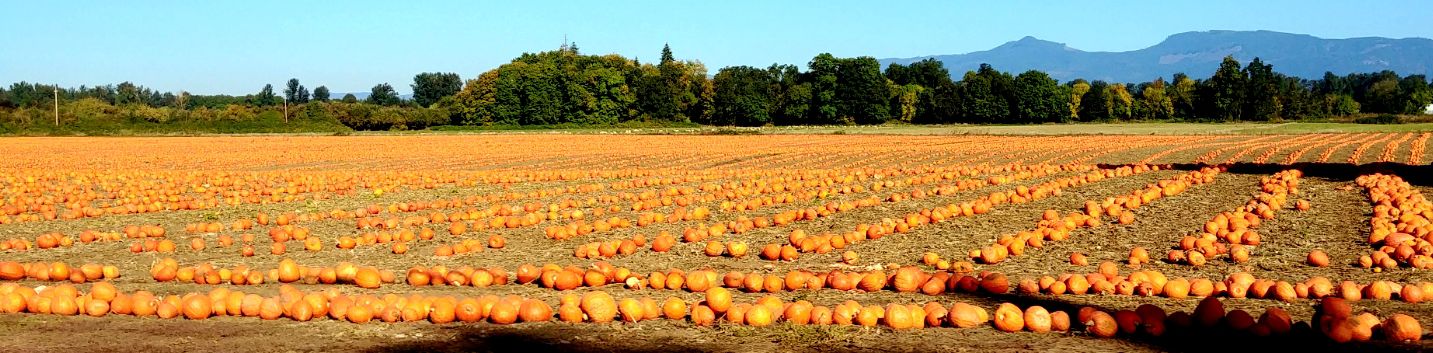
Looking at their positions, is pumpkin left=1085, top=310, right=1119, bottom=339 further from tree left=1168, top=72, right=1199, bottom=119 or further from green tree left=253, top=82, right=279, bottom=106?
green tree left=253, top=82, right=279, bottom=106

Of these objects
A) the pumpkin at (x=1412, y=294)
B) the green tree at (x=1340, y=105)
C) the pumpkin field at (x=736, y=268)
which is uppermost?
the green tree at (x=1340, y=105)

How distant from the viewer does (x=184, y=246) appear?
10.2 m

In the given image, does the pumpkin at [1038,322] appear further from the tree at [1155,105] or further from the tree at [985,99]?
the tree at [1155,105]

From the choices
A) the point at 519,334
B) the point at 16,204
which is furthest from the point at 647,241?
the point at 16,204

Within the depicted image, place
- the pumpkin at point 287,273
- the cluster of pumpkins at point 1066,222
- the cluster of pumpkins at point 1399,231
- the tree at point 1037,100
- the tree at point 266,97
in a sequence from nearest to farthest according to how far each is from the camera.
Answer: the pumpkin at point 287,273
the cluster of pumpkins at point 1399,231
the cluster of pumpkins at point 1066,222
the tree at point 1037,100
the tree at point 266,97

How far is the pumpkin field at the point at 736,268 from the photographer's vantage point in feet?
18.3

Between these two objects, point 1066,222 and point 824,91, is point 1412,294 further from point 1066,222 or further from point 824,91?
point 824,91

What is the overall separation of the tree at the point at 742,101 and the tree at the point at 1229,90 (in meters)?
40.7

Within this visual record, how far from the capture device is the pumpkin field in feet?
18.3

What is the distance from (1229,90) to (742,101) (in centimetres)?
4317

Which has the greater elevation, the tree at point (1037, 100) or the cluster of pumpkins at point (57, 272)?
the tree at point (1037, 100)

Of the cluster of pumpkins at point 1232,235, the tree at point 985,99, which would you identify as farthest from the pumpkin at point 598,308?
the tree at point 985,99

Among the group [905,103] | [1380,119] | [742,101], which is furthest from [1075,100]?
[1380,119]

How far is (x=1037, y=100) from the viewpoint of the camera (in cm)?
11612
